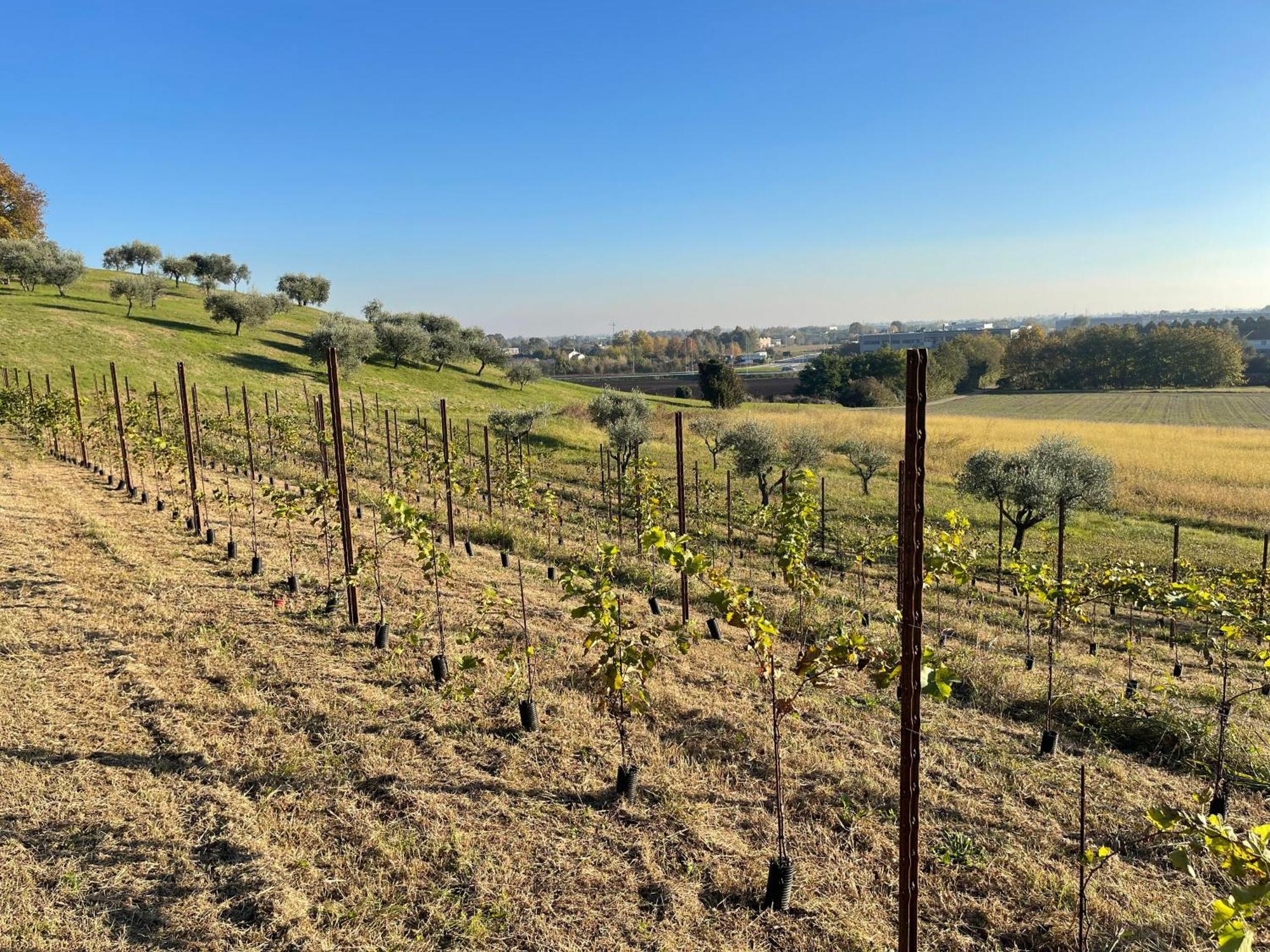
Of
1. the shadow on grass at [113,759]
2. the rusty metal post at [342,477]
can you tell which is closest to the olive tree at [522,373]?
the rusty metal post at [342,477]

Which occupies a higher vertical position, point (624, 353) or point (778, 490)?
point (624, 353)

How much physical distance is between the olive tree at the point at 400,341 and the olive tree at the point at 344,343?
57.8 inches

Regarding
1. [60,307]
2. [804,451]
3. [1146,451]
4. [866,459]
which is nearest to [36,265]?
[60,307]

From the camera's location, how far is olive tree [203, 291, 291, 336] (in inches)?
1794

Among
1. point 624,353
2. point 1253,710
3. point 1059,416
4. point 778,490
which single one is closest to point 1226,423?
point 1059,416

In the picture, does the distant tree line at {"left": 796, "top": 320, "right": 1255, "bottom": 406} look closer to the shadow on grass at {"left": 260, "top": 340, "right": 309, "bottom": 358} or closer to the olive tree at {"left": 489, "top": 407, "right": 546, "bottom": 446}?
the olive tree at {"left": 489, "top": 407, "right": 546, "bottom": 446}

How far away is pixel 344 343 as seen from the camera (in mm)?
42750

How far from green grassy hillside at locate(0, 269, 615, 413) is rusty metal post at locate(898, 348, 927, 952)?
116ft

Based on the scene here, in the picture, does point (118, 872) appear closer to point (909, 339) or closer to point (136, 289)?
point (136, 289)

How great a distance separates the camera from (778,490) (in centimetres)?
2562

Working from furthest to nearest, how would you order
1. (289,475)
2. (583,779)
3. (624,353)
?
(624,353) < (289,475) < (583,779)

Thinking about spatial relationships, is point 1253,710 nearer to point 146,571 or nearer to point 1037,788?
point 1037,788

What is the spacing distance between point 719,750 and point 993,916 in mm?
2345

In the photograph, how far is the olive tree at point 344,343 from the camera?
41219mm
